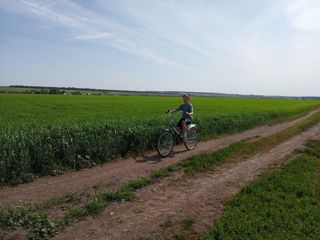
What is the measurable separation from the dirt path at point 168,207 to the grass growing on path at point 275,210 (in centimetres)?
36

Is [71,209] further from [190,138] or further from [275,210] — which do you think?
[190,138]

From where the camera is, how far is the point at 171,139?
1159 centimetres

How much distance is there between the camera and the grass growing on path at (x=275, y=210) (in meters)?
4.89

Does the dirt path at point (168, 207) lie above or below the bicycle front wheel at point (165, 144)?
below

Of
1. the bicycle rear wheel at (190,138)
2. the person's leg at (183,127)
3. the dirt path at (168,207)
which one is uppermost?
the person's leg at (183,127)

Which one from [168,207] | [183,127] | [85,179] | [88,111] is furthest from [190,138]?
[88,111]

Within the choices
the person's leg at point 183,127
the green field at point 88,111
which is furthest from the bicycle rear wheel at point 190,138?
the green field at point 88,111

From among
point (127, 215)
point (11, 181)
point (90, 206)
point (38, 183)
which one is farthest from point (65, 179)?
point (127, 215)

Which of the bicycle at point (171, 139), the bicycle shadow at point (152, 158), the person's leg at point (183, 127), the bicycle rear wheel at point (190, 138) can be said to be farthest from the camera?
the bicycle rear wheel at point (190, 138)

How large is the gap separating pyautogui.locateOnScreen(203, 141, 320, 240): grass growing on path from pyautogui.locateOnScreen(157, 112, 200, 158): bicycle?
4090 millimetres

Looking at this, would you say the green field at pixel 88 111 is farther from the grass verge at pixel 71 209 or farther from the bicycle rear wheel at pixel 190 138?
the grass verge at pixel 71 209

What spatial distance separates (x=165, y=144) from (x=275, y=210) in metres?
5.92

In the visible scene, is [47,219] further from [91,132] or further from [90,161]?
[91,132]

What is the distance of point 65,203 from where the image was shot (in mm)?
6125
